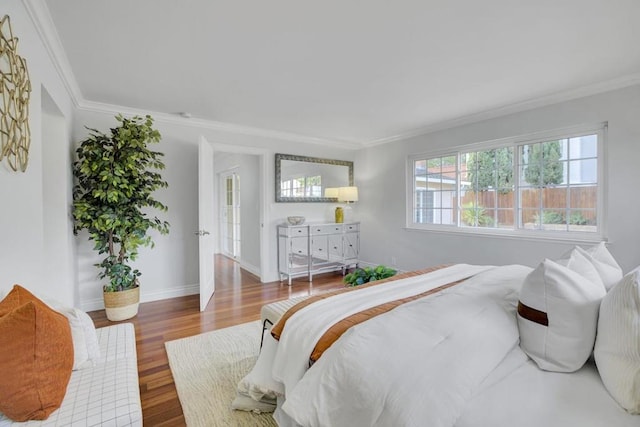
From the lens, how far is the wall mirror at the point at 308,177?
4.73 m

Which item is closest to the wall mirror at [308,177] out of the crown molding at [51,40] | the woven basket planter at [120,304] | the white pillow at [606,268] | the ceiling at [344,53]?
the ceiling at [344,53]

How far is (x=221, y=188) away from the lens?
7227mm

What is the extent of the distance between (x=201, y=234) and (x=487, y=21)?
10.5 feet

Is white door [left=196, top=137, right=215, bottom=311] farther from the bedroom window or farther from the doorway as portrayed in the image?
the bedroom window

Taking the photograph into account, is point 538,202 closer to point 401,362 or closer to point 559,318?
point 559,318

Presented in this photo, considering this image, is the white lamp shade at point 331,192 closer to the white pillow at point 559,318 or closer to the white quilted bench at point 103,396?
the white quilted bench at point 103,396

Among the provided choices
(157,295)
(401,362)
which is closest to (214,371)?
(401,362)

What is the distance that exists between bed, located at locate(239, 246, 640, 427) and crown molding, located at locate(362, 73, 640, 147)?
2.70 metres

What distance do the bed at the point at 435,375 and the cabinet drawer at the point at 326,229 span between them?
325 centimetres

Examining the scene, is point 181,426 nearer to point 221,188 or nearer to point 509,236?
point 509,236

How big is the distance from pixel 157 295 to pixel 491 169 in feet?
14.9

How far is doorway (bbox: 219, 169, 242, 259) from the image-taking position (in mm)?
6348

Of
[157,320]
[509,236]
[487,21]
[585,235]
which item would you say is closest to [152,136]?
[157,320]

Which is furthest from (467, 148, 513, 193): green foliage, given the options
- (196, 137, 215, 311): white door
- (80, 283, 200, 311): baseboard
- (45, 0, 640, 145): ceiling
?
(80, 283, 200, 311): baseboard
